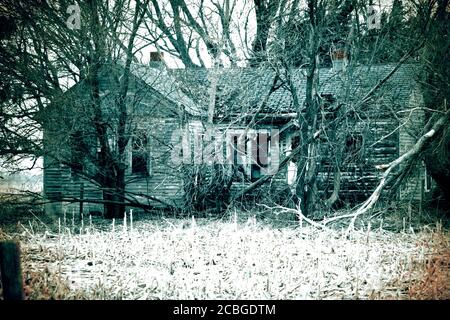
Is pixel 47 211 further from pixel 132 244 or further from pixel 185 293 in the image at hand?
pixel 185 293

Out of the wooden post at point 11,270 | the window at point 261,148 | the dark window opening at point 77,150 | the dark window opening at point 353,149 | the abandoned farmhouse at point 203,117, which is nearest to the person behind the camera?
the wooden post at point 11,270

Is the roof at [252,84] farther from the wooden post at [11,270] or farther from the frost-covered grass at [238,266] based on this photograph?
the wooden post at [11,270]

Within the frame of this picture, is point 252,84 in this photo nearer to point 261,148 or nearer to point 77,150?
point 261,148

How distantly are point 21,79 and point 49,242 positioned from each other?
14.0 ft

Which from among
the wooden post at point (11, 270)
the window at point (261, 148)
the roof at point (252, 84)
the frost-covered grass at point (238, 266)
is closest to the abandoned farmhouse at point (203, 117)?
the roof at point (252, 84)

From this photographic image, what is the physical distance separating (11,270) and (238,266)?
2856 mm

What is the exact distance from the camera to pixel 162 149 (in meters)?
10.2

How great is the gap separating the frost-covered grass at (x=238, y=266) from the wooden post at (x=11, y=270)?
0.79 m

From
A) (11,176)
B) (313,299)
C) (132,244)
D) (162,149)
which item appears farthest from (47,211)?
(313,299)

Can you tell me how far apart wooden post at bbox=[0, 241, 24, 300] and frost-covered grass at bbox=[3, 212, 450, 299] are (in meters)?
0.79

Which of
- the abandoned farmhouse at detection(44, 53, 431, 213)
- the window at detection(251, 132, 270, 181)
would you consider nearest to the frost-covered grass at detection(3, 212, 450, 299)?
the abandoned farmhouse at detection(44, 53, 431, 213)

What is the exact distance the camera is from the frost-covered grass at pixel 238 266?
4.20m

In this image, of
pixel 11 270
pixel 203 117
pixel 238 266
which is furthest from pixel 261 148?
pixel 11 270

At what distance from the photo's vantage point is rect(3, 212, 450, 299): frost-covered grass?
420 cm
